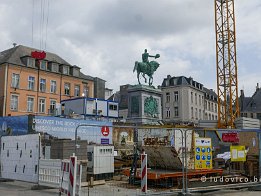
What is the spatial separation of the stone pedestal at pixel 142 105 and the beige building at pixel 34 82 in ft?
59.6

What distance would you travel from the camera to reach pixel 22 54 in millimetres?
51188

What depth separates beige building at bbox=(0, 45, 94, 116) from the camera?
156 ft

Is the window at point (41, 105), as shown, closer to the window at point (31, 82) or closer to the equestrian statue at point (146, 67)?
the window at point (31, 82)

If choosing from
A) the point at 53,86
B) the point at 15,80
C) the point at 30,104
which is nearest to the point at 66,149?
the point at 15,80

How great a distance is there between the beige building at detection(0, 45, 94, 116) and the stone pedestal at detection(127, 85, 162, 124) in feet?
59.6

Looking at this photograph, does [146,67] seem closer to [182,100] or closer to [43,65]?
[43,65]

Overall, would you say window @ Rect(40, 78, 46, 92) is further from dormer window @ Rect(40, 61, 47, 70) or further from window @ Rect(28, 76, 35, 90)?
dormer window @ Rect(40, 61, 47, 70)

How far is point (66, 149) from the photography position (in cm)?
1455

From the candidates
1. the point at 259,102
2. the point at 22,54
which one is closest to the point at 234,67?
the point at 22,54

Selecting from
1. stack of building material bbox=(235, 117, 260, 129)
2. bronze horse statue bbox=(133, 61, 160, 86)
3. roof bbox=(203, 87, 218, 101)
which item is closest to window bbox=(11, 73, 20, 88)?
bronze horse statue bbox=(133, 61, 160, 86)

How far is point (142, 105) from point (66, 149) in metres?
14.8

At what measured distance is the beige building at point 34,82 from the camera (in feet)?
156

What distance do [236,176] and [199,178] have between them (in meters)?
1.75

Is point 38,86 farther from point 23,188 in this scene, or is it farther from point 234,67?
point 23,188
